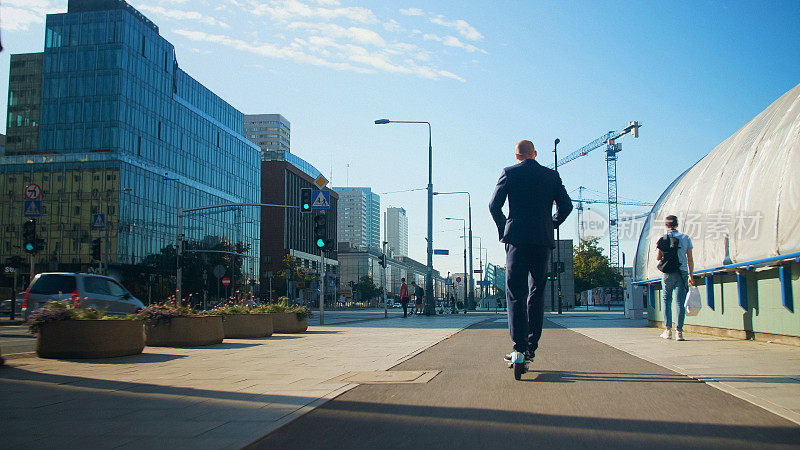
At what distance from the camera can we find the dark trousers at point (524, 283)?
556cm

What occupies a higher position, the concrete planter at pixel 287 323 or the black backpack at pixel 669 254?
the black backpack at pixel 669 254

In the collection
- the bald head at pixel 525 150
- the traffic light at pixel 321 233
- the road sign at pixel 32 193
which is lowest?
the bald head at pixel 525 150

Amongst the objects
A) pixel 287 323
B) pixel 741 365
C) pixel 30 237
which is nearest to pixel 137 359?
pixel 287 323

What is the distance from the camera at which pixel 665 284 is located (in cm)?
1020

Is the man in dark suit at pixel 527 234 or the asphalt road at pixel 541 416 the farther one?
the man in dark suit at pixel 527 234

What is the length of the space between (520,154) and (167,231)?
69500 mm

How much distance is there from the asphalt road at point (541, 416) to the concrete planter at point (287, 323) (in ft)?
32.1

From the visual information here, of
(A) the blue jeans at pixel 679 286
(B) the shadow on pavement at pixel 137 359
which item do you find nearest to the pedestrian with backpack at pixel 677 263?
(A) the blue jeans at pixel 679 286

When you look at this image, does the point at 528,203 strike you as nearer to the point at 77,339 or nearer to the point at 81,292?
the point at 77,339

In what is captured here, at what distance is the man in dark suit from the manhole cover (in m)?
0.82

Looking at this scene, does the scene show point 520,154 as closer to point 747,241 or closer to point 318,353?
point 318,353

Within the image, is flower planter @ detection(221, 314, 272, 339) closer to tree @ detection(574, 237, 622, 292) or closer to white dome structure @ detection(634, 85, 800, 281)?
white dome structure @ detection(634, 85, 800, 281)

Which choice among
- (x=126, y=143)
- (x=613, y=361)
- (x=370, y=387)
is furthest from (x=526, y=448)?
(x=126, y=143)

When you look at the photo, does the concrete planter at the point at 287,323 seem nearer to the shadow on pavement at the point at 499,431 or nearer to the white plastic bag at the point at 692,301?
the white plastic bag at the point at 692,301
